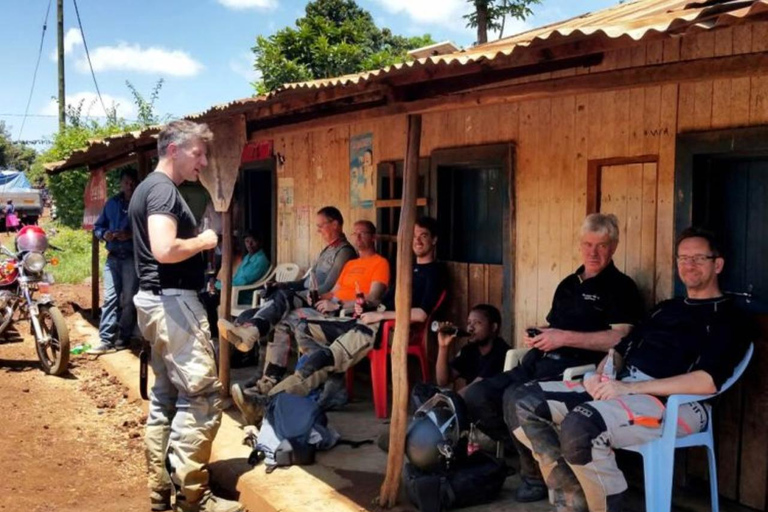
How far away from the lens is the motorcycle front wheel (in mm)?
6938

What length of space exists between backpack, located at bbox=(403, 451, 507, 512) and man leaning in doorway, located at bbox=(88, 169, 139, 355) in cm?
518

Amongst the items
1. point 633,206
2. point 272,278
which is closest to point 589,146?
point 633,206

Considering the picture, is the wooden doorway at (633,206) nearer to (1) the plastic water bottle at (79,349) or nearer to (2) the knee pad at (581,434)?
(2) the knee pad at (581,434)

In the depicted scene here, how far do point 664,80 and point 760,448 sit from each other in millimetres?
1877

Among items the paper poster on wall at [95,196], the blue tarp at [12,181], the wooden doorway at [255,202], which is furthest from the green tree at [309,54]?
the wooden doorway at [255,202]

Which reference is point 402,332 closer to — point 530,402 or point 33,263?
point 530,402

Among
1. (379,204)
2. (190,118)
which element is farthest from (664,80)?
(190,118)

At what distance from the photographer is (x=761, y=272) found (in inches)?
142

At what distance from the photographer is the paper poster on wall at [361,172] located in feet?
20.8

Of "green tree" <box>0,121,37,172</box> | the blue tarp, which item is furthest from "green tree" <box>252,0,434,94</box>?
"green tree" <box>0,121,37,172</box>

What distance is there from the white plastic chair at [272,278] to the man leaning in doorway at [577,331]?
361 centimetres

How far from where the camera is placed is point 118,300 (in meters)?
8.12

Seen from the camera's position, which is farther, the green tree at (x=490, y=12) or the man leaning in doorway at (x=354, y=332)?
the green tree at (x=490, y=12)

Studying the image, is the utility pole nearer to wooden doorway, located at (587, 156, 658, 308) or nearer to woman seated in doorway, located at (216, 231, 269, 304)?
woman seated in doorway, located at (216, 231, 269, 304)
